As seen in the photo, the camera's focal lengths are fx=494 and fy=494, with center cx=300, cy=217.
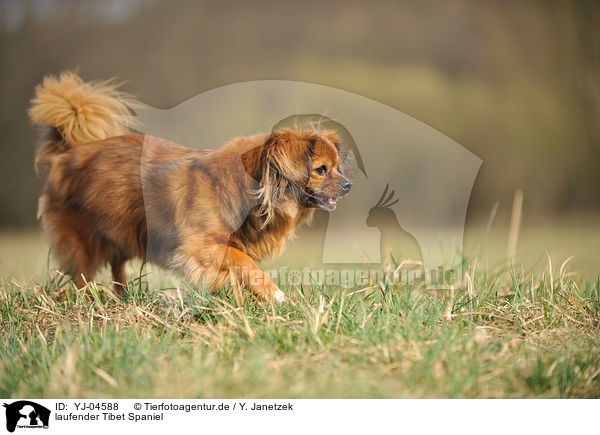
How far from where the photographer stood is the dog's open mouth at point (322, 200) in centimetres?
255

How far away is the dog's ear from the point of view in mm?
2500

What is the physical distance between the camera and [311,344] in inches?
74.4

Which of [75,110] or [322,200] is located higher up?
[75,110]

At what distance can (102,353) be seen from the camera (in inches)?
71.3

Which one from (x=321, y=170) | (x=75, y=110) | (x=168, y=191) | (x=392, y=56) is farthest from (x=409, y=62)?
(x=75, y=110)

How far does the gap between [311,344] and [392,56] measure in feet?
7.31

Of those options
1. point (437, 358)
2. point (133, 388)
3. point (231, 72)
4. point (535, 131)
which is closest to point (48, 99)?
point (231, 72)

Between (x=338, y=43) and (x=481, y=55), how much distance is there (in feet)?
4.03

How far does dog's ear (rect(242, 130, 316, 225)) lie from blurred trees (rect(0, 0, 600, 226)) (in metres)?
0.55

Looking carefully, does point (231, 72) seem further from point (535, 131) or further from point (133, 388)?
point (535, 131)

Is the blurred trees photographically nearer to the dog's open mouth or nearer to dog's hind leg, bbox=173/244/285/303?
the dog's open mouth

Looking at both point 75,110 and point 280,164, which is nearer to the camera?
point 280,164

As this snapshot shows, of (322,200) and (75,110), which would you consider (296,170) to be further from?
(75,110)

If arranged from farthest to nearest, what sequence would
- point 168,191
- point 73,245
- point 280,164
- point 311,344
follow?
point 73,245 → point 168,191 → point 280,164 → point 311,344
